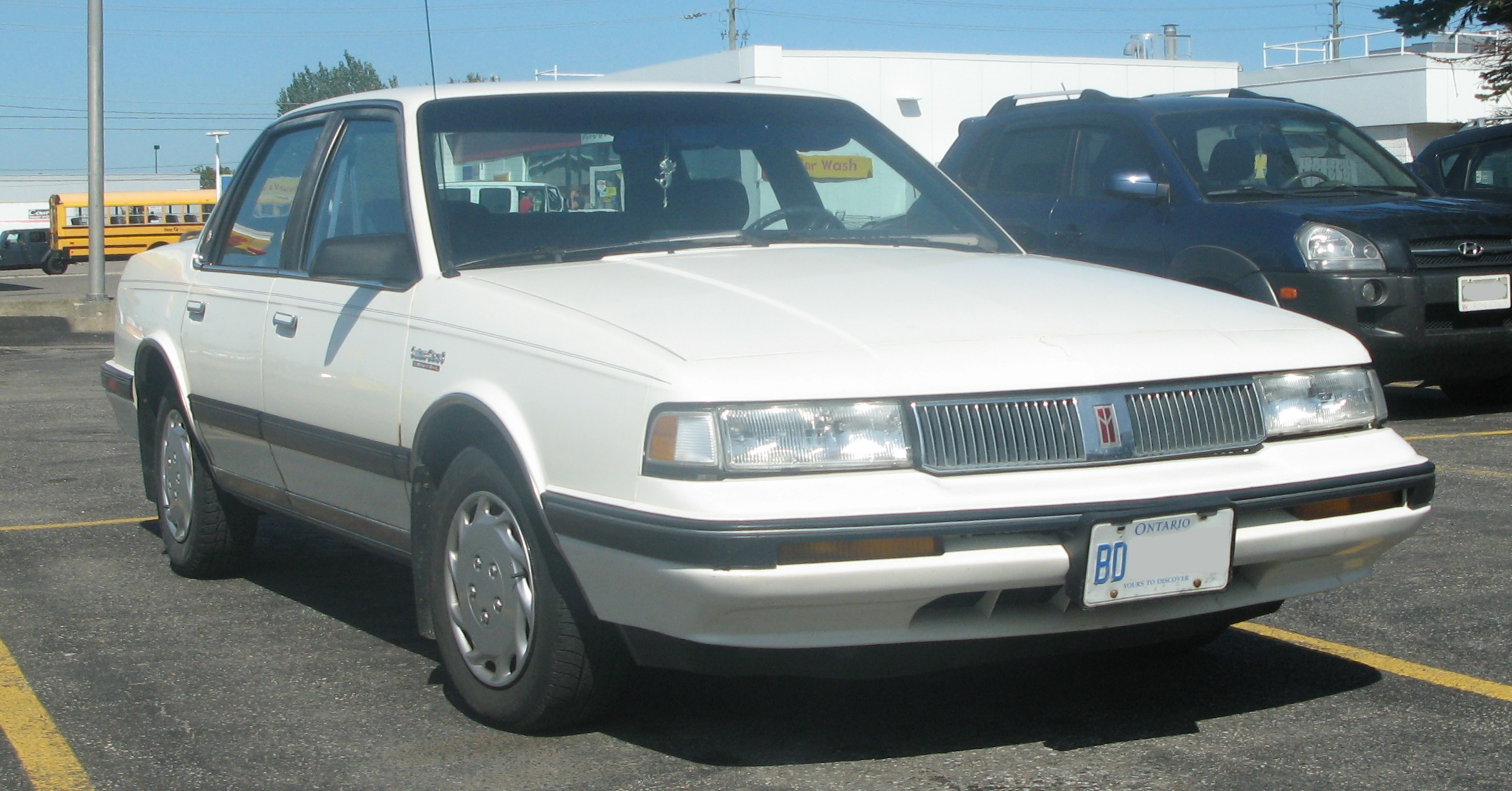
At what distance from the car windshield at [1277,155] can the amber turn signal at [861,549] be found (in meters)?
5.92

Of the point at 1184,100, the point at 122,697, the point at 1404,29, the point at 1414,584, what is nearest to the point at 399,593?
the point at 122,697

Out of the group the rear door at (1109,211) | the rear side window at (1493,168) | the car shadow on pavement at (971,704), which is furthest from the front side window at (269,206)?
the rear side window at (1493,168)

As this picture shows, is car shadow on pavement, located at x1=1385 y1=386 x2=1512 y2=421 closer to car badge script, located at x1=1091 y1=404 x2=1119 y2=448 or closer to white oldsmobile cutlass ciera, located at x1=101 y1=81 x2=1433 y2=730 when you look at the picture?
white oldsmobile cutlass ciera, located at x1=101 y1=81 x2=1433 y2=730

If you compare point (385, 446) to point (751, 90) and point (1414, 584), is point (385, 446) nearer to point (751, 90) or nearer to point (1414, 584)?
point (751, 90)

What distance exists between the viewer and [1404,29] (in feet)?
54.1

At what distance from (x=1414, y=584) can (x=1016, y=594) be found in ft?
7.53

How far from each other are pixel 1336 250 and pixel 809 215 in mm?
4314

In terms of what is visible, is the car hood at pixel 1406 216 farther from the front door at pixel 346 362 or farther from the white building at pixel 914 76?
the white building at pixel 914 76

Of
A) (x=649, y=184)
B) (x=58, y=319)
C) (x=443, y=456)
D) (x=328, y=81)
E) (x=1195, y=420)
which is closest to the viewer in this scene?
(x=1195, y=420)

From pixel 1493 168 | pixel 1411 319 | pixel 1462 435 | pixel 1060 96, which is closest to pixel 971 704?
pixel 1411 319

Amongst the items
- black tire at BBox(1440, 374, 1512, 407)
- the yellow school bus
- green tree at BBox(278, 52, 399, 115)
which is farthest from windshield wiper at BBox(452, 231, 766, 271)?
green tree at BBox(278, 52, 399, 115)

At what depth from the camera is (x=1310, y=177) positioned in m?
8.77

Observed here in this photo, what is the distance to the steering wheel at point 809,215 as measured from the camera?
14.8ft

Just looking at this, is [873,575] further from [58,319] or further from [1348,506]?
[58,319]
